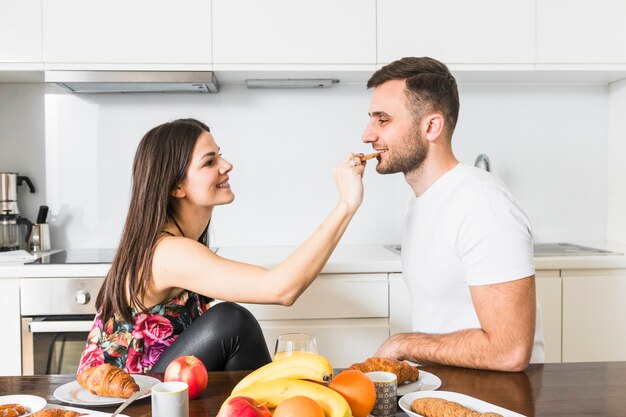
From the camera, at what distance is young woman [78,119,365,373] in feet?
5.00

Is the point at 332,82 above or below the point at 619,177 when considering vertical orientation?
above

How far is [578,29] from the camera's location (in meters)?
2.80

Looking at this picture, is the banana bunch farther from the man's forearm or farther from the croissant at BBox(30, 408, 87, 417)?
the man's forearm

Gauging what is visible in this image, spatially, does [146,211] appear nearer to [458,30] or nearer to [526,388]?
[526,388]

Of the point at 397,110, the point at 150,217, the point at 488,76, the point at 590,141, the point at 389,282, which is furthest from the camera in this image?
the point at 590,141

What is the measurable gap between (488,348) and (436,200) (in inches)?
18.7

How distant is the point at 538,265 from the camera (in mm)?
2559

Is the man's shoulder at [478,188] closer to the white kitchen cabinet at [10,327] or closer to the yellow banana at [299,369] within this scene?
the yellow banana at [299,369]

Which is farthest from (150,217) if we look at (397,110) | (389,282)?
(389,282)

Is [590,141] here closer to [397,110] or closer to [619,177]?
[619,177]

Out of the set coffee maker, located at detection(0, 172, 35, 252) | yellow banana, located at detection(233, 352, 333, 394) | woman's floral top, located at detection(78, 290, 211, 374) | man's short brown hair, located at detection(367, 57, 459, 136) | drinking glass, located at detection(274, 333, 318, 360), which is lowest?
woman's floral top, located at detection(78, 290, 211, 374)

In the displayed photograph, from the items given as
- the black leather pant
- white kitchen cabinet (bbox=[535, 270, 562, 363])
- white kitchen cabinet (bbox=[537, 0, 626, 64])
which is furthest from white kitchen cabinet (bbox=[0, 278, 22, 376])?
white kitchen cabinet (bbox=[537, 0, 626, 64])

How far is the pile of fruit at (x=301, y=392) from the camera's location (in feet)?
2.81

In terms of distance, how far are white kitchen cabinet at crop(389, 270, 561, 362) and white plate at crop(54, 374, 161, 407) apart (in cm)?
146
